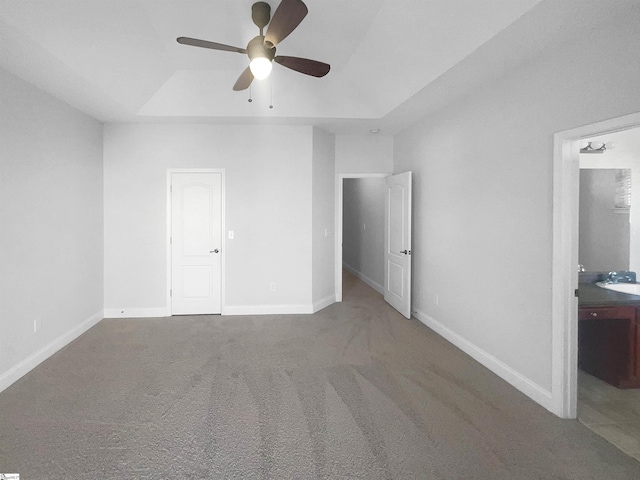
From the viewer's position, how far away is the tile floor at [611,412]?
7.30 feet

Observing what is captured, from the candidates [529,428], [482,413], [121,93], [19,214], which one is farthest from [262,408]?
[121,93]

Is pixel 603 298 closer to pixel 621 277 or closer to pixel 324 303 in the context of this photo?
pixel 621 277

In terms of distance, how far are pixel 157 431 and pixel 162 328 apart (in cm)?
233

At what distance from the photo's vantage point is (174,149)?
190 inches

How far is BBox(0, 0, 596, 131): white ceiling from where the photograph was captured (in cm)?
250

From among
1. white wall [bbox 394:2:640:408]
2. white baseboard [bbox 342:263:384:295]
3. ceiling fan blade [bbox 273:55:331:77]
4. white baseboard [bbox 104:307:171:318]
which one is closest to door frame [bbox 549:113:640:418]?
white wall [bbox 394:2:640:408]

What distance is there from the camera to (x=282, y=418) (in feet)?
7.98

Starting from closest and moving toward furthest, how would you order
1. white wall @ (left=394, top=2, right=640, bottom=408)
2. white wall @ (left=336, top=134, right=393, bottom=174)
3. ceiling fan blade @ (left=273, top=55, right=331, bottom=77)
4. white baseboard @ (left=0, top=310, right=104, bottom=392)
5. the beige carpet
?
1. the beige carpet
2. white wall @ (left=394, top=2, right=640, bottom=408)
3. ceiling fan blade @ (left=273, top=55, right=331, bottom=77)
4. white baseboard @ (left=0, top=310, right=104, bottom=392)
5. white wall @ (left=336, top=134, right=393, bottom=174)

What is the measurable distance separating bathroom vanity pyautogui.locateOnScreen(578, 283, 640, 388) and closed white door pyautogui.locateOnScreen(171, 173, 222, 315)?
13.7 ft

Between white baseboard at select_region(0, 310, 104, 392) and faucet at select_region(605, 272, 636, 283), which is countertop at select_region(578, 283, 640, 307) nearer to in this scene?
faucet at select_region(605, 272, 636, 283)

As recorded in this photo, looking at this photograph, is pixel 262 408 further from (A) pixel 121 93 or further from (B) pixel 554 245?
(A) pixel 121 93

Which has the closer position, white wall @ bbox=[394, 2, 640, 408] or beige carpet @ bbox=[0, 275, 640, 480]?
beige carpet @ bbox=[0, 275, 640, 480]

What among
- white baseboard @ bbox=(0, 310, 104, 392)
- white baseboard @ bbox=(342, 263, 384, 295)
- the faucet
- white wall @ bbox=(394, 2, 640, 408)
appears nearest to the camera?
white wall @ bbox=(394, 2, 640, 408)

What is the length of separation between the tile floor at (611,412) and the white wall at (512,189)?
0.96 ft
